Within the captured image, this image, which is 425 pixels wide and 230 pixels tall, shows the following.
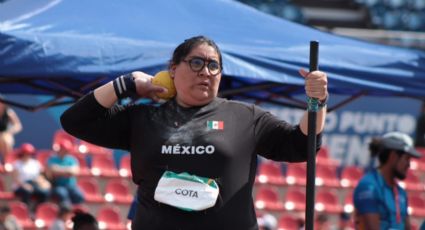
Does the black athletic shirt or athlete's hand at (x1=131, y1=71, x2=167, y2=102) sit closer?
the black athletic shirt

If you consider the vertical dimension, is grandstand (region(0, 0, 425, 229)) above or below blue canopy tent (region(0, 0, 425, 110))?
below

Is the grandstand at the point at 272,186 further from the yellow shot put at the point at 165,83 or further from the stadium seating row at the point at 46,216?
the yellow shot put at the point at 165,83

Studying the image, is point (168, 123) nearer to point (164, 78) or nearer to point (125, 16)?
point (164, 78)

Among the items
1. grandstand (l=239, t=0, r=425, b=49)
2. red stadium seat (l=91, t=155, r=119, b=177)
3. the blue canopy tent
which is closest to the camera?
the blue canopy tent

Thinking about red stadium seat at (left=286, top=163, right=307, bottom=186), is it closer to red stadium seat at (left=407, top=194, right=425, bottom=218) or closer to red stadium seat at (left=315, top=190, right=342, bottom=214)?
red stadium seat at (left=315, top=190, right=342, bottom=214)

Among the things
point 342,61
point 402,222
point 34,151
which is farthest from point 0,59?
point 34,151

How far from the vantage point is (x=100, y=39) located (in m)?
5.05

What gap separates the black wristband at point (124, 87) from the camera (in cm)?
384

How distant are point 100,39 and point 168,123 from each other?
4.50ft

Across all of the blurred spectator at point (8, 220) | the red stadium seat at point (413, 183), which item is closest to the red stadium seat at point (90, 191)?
the blurred spectator at point (8, 220)

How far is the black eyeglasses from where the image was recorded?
381 centimetres

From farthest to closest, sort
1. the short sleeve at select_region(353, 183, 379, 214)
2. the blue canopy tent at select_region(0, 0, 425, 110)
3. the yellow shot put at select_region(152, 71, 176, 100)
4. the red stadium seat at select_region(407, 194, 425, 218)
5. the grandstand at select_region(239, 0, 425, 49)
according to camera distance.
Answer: the grandstand at select_region(239, 0, 425, 49) → the red stadium seat at select_region(407, 194, 425, 218) → the short sleeve at select_region(353, 183, 379, 214) → the blue canopy tent at select_region(0, 0, 425, 110) → the yellow shot put at select_region(152, 71, 176, 100)

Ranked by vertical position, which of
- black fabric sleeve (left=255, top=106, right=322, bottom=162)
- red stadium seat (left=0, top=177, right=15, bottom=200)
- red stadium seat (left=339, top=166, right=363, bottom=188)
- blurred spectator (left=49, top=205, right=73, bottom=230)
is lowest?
red stadium seat (left=339, top=166, right=363, bottom=188)

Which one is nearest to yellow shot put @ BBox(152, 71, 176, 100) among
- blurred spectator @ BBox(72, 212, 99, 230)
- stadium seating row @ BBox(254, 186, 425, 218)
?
blurred spectator @ BBox(72, 212, 99, 230)
